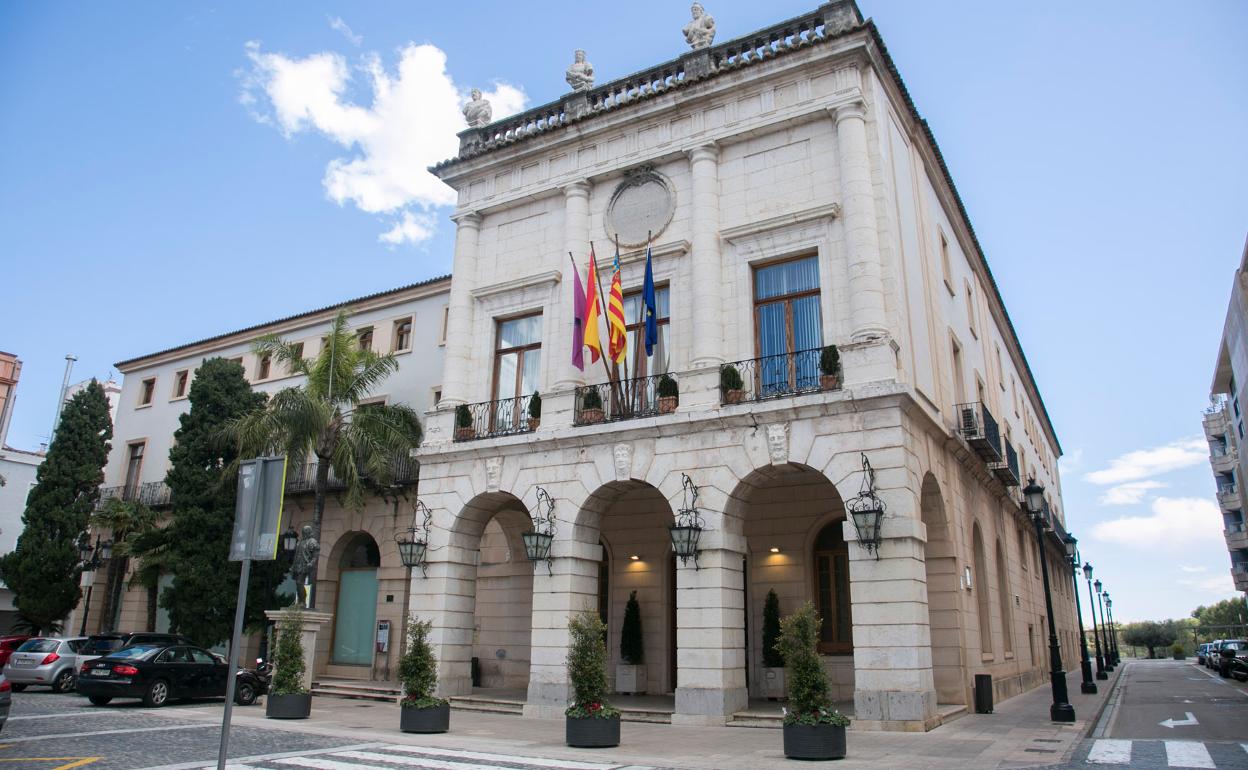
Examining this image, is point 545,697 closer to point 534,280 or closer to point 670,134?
point 534,280

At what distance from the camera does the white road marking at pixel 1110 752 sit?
10766 millimetres

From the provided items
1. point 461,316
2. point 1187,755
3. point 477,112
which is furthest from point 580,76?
point 1187,755

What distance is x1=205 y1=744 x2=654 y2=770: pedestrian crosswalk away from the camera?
395 inches

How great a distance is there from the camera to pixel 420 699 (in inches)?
541

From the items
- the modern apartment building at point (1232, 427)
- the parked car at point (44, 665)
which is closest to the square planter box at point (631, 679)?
the parked car at point (44, 665)

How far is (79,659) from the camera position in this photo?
20594 millimetres

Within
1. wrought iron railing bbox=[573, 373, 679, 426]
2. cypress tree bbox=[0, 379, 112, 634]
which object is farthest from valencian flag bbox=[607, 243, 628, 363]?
cypress tree bbox=[0, 379, 112, 634]

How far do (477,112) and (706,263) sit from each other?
8.92 metres

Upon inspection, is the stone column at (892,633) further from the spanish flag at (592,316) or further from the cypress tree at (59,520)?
the cypress tree at (59,520)

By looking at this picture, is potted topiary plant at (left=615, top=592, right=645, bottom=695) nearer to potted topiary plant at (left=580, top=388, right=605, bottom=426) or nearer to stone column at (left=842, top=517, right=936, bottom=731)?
potted topiary plant at (left=580, top=388, right=605, bottom=426)

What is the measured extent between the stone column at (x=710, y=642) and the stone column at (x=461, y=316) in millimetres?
7626

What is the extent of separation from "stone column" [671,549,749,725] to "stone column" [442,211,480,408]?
25.0 ft

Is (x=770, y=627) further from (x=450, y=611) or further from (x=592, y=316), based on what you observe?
(x=592, y=316)

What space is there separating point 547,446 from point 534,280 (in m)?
4.38
